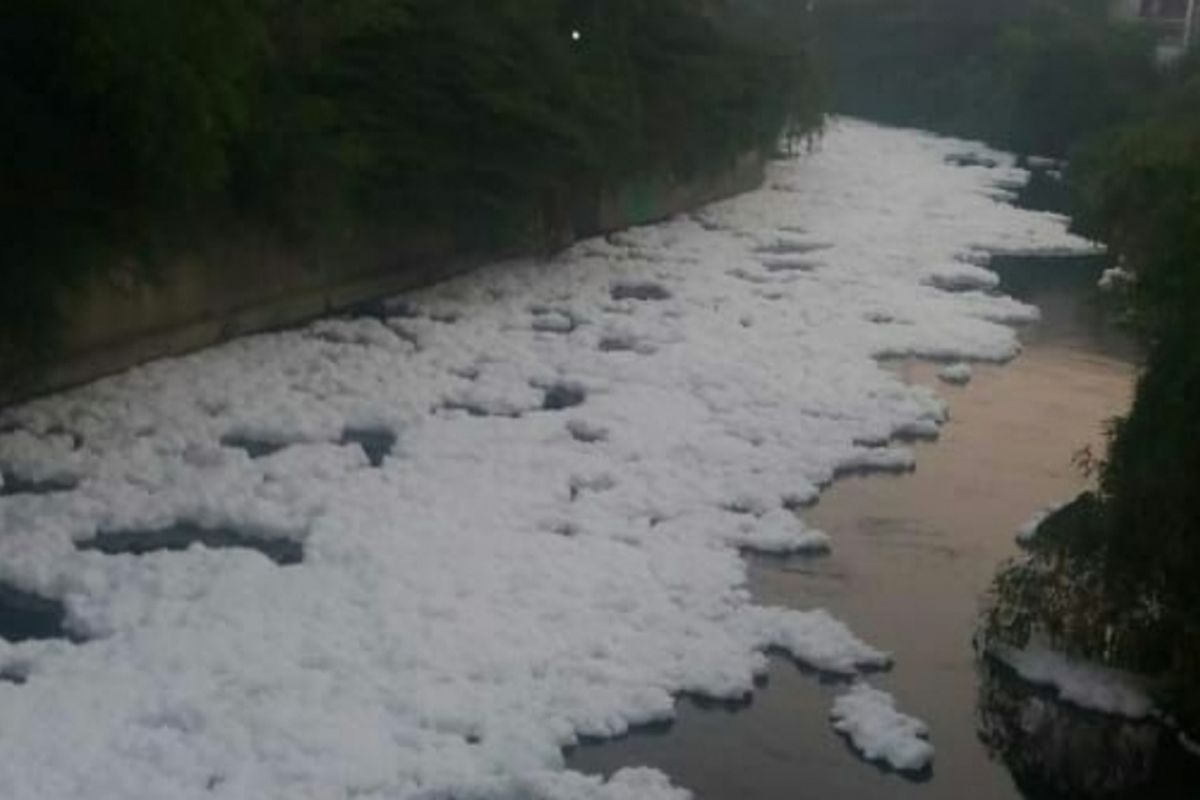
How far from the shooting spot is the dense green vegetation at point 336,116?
9.13 meters

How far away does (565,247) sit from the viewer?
17250mm

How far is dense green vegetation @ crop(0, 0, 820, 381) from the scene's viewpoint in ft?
30.0

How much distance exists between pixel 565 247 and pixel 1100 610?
10.9 meters

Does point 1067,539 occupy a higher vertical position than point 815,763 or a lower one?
higher

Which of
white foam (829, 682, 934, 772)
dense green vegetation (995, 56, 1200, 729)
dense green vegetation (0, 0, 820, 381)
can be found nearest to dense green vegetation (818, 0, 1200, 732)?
dense green vegetation (995, 56, 1200, 729)

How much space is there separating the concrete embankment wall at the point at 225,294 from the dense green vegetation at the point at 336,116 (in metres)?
0.32

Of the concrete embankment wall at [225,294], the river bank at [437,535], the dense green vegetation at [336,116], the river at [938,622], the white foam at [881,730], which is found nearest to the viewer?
the river bank at [437,535]

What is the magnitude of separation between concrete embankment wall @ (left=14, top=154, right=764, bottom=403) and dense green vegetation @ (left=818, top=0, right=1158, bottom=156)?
1924cm

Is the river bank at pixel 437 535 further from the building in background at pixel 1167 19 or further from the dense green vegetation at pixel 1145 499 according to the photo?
the building in background at pixel 1167 19

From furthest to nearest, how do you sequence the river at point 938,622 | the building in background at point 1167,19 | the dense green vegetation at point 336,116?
the building in background at point 1167,19, the dense green vegetation at point 336,116, the river at point 938,622

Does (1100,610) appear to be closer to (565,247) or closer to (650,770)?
(650,770)

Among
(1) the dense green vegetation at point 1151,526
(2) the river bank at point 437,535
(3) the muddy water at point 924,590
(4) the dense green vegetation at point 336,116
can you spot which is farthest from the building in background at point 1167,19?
(1) the dense green vegetation at point 1151,526

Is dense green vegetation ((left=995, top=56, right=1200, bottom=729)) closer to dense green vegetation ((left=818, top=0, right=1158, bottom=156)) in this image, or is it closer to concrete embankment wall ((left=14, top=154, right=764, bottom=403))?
concrete embankment wall ((left=14, top=154, right=764, bottom=403))

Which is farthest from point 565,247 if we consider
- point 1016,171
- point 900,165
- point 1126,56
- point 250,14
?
point 1126,56
